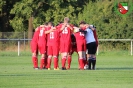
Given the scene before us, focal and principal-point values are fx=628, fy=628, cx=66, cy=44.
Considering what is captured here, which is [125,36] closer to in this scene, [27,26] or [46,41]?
[27,26]

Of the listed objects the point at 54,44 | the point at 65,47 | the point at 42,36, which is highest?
the point at 42,36

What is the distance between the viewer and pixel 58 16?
58.8 meters

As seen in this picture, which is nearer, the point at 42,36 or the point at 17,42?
the point at 42,36

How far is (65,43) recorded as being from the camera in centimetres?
2400

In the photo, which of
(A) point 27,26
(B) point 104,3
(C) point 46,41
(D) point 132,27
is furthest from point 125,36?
(C) point 46,41

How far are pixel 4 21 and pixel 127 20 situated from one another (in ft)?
48.3

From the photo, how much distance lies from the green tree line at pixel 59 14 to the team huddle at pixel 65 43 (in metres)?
26.8

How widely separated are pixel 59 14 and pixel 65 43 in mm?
35458

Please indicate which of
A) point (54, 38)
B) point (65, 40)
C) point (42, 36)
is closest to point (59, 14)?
point (42, 36)

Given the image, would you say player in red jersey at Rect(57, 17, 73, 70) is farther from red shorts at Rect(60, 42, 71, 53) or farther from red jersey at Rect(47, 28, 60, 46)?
red jersey at Rect(47, 28, 60, 46)

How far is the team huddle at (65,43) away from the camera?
2400cm

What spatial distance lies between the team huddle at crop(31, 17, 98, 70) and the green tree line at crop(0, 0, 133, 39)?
88.0 feet

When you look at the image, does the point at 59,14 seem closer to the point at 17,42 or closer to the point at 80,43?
the point at 17,42

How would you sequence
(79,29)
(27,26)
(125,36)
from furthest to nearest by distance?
(27,26)
(125,36)
(79,29)
